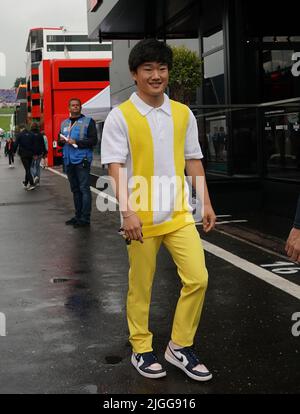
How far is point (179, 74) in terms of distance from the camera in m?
12.2

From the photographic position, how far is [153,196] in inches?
144

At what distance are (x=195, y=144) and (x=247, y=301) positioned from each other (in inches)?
74.3

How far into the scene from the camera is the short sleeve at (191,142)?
3.78 metres

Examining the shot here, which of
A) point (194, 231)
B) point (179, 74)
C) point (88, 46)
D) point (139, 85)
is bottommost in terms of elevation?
point (194, 231)

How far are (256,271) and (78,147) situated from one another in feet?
13.5

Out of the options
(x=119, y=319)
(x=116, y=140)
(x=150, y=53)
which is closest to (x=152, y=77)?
(x=150, y=53)

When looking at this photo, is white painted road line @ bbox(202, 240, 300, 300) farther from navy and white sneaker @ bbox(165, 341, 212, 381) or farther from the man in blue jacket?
the man in blue jacket

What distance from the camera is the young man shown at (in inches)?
139

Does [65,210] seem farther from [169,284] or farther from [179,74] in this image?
[169,284]

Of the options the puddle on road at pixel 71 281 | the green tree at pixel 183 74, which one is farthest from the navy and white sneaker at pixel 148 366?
the green tree at pixel 183 74

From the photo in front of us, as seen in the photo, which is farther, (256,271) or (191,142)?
(256,271)

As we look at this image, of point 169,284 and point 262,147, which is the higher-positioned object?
point 262,147

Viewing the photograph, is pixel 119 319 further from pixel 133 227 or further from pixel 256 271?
pixel 256 271

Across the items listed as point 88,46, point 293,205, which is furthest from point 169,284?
point 88,46
